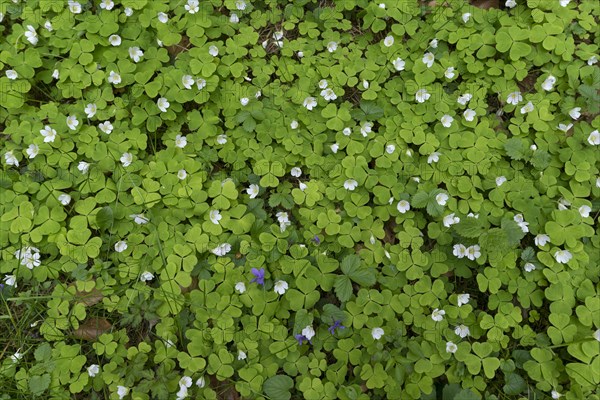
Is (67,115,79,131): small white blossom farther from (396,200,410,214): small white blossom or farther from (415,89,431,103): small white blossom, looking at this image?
(415,89,431,103): small white blossom

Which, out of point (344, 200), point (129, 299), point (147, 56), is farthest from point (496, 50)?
point (129, 299)

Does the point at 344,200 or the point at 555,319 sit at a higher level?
the point at 344,200

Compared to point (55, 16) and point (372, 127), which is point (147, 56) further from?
point (372, 127)

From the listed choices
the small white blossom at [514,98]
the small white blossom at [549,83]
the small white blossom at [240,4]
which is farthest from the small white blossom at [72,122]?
the small white blossom at [549,83]

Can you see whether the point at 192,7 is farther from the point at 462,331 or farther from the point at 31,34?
the point at 462,331

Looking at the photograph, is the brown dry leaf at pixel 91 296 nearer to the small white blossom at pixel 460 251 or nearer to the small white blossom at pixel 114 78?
the small white blossom at pixel 114 78

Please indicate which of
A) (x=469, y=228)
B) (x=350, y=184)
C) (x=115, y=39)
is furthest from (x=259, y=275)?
(x=115, y=39)

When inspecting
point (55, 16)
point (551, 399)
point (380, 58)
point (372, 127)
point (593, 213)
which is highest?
point (55, 16)
